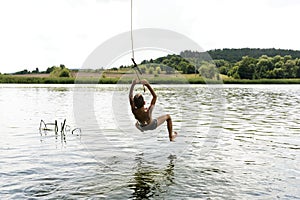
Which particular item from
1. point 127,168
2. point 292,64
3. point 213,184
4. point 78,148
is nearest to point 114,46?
point 78,148

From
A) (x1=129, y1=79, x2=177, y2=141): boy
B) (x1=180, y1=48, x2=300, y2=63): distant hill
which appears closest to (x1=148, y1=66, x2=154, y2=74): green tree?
(x1=129, y1=79, x2=177, y2=141): boy

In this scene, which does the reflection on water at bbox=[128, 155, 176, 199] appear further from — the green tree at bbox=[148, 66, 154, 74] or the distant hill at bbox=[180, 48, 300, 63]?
the distant hill at bbox=[180, 48, 300, 63]

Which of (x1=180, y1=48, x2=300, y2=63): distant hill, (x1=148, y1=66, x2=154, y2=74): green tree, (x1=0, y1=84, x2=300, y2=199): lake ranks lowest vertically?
(x1=0, y1=84, x2=300, y2=199): lake

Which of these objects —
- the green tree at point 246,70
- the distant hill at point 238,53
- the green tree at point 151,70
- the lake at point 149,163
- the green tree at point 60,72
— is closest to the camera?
the lake at point 149,163

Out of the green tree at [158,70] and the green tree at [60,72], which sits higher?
the green tree at [60,72]

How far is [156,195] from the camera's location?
Answer: 9.62 metres

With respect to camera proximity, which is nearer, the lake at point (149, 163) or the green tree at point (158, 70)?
the lake at point (149, 163)

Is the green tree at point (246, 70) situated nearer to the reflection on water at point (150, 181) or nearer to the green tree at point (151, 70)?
the green tree at point (151, 70)

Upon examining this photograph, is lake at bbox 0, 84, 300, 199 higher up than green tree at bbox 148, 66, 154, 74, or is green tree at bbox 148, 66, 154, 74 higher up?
green tree at bbox 148, 66, 154, 74

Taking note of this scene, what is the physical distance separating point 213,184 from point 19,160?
6826 millimetres

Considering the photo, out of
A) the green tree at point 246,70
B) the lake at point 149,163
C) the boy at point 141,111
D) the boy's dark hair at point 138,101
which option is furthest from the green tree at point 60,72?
the boy's dark hair at point 138,101

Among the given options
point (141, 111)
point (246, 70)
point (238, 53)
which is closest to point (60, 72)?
point (246, 70)

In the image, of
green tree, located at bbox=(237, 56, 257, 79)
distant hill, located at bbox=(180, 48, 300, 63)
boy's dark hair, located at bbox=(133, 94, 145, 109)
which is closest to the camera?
boy's dark hair, located at bbox=(133, 94, 145, 109)

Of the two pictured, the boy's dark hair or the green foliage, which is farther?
the green foliage
